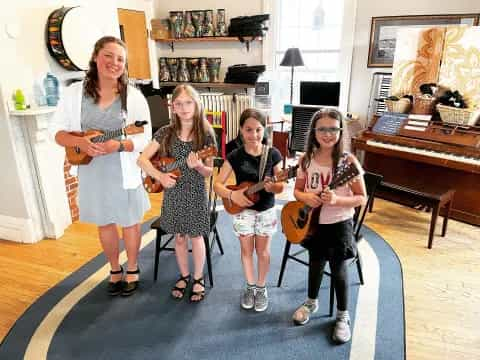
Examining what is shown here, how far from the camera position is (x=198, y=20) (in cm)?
448

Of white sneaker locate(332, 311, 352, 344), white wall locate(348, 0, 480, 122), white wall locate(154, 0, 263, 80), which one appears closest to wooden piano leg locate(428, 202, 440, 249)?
white sneaker locate(332, 311, 352, 344)

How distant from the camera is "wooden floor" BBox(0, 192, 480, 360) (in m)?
1.86

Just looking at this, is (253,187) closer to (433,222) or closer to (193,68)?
(433,222)

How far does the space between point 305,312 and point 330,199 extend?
746mm

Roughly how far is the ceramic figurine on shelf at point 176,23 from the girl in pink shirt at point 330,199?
11.5 feet

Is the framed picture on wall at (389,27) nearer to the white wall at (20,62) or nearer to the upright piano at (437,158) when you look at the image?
the upright piano at (437,158)

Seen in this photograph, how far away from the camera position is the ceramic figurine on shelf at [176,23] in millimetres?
4531

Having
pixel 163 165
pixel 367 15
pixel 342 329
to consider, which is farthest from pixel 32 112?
pixel 367 15

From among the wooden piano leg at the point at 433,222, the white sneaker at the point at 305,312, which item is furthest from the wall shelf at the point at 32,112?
the wooden piano leg at the point at 433,222

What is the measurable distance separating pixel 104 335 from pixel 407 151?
2.66 m

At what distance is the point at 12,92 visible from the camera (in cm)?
245

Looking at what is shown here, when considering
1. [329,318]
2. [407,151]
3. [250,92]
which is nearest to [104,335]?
[329,318]

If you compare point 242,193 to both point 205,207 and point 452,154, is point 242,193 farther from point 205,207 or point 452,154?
point 452,154

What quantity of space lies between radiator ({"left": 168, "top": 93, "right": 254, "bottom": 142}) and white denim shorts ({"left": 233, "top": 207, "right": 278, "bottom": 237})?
119 inches
